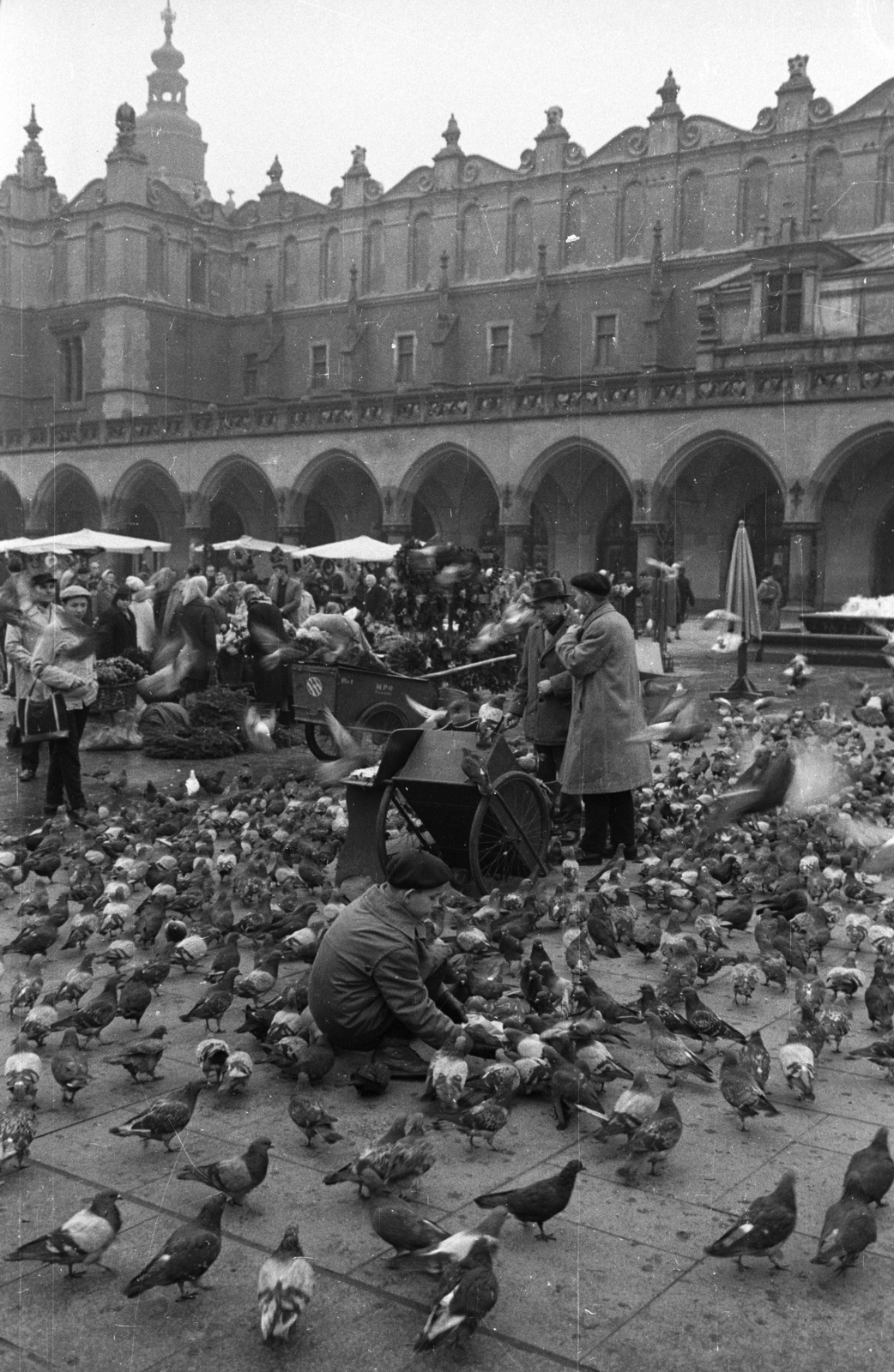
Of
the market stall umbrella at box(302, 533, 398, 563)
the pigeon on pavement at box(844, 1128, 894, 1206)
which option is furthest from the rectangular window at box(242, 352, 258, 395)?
the pigeon on pavement at box(844, 1128, 894, 1206)

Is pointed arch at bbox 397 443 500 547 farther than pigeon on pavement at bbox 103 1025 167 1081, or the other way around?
pointed arch at bbox 397 443 500 547

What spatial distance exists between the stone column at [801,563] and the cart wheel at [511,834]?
22576 millimetres

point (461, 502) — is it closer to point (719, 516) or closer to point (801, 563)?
point (719, 516)

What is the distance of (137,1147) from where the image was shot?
420 cm

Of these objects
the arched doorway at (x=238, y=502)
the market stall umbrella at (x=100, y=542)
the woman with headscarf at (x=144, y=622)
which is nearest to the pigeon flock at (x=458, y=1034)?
the woman with headscarf at (x=144, y=622)

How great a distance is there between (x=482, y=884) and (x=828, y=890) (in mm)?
1873

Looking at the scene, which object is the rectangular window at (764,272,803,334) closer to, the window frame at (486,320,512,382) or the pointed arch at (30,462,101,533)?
the window frame at (486,320,512,382)

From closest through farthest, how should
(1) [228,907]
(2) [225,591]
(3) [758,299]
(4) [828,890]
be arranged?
(1) [228,907] < (4) [828,890] < (2) [225,591] < (3) [758,299]

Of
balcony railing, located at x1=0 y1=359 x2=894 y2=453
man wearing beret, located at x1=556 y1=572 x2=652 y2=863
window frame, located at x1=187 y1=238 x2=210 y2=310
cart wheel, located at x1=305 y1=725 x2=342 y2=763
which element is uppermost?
window frame, located at x1=187 y1=238 x2=210 y2=310

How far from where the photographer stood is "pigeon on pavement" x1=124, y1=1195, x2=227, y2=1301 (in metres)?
3.19

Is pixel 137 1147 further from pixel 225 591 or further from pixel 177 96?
pixel 177 96

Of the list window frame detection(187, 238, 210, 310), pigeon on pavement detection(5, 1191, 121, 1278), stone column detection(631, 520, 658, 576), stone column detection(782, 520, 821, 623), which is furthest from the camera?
window frame detection(187, 238, 210, 310)

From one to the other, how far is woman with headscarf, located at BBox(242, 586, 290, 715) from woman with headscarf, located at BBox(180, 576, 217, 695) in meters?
0.41

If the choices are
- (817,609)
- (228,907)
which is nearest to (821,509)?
(817,609)
